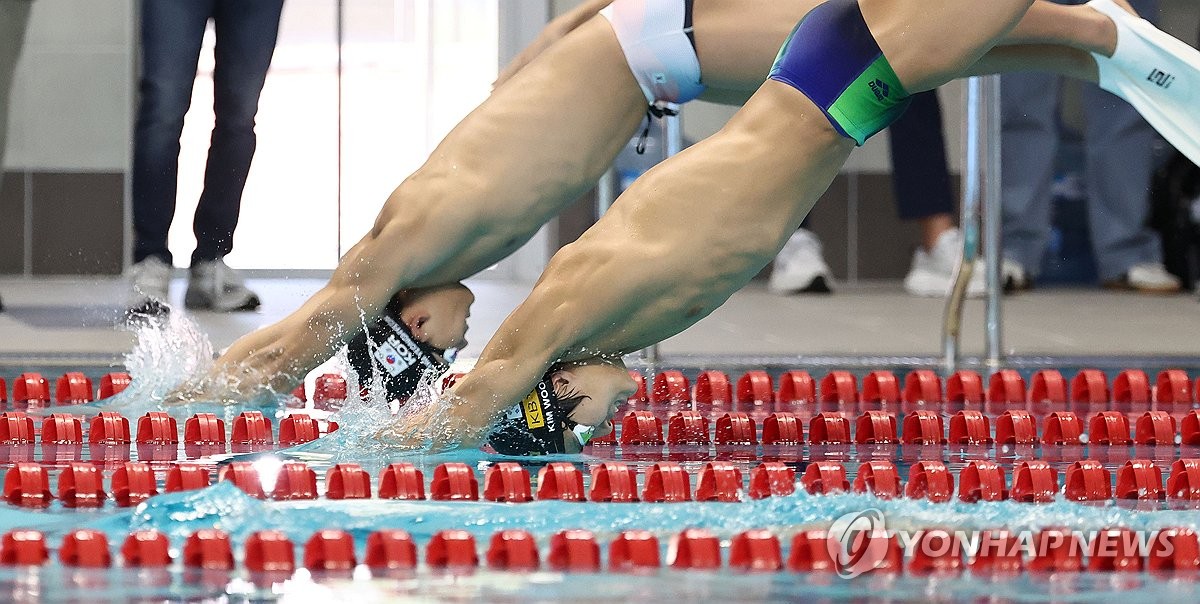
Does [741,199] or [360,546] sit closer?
[360,546]

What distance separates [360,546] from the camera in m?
1.84

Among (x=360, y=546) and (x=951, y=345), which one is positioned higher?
(x=951, y=345)

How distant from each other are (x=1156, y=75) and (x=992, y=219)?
1.41m

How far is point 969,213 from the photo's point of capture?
4031 millimetres

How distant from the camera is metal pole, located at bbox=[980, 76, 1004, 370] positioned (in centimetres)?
407

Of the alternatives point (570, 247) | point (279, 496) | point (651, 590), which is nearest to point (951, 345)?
point (570, 247)

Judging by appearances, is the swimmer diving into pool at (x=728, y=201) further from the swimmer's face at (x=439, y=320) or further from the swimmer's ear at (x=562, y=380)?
the swimmer's face at (x=439, y=320)

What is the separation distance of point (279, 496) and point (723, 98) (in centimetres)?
111

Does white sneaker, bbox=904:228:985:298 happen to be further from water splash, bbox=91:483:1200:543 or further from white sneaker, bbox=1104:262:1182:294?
water splash, bbox=91:483:1200:543

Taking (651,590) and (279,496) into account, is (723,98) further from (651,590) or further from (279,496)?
(651,590)

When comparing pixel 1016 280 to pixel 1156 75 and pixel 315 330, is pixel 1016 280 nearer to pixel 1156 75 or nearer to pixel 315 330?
pixel 1156 75

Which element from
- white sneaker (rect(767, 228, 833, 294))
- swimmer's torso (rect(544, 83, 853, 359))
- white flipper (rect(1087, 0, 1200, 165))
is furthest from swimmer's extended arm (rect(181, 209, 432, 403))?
white sneaker (rect(767, 228, 833, 294))

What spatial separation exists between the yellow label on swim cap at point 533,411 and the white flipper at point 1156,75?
1114 mm

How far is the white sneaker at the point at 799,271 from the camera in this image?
5941 millimetres
